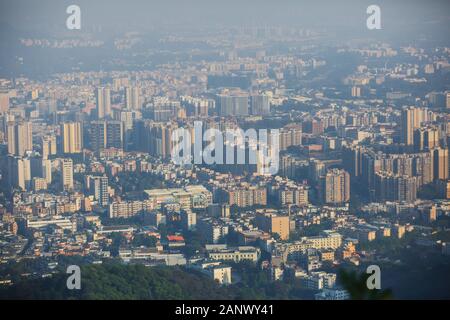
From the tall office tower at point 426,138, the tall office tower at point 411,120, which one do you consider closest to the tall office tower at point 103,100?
the tall office tower at point 411,120

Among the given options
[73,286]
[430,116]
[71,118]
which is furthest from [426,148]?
[73,286]

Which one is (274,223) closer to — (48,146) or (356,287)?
(48,146)

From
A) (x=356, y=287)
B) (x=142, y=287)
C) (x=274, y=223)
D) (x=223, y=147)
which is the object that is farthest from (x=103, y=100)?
(x=356, y=287)

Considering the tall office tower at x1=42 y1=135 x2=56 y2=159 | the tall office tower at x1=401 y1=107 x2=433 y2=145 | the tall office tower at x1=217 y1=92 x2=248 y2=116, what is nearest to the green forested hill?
the tall office tower at x1=401 y1=107 x2=433 y2=145

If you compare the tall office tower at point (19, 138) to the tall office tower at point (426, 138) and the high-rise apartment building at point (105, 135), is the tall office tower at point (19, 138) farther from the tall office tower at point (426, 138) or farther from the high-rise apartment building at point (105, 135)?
the tall office tower at point (426, 138)
